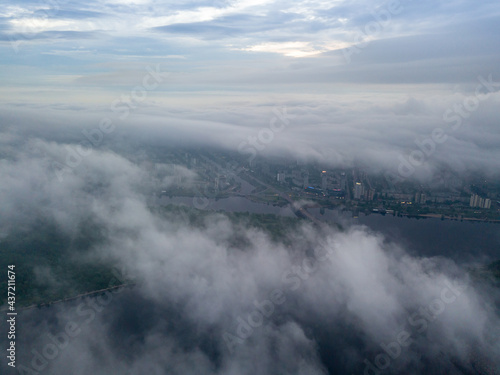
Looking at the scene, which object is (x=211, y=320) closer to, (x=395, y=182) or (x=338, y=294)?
(x=338, y=294)

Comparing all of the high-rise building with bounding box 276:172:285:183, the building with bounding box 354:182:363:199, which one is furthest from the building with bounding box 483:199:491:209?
the high-rise building with bounding box 276:172:285:183

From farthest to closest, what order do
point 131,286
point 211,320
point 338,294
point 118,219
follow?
point 118,219 < point 131,286 < point 338,294 < point 211,320

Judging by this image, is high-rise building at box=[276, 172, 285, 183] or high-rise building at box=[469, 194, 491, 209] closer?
high-rise building at box=[469, 194, 491, 209]

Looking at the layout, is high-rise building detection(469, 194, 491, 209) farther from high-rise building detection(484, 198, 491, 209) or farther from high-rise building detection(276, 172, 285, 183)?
high-rise building detection(276, 172, 285, 183)

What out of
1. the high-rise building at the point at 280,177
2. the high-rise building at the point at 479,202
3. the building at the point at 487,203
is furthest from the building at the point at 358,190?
the building at the point at 487,203

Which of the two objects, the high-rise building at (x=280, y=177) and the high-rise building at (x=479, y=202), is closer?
the high-rise building at (x=479, y=202)

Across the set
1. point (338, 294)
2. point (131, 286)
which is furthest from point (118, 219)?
point (338, 294)

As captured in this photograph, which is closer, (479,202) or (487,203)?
(487,203)

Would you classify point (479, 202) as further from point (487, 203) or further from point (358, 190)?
point (358, 190)

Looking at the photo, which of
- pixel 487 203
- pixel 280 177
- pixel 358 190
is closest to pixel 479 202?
pixel 487 203

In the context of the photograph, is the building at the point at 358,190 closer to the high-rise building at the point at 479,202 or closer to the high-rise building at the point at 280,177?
the high-rise building at the point at 280,177

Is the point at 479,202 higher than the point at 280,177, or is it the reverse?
the point at 280,177
